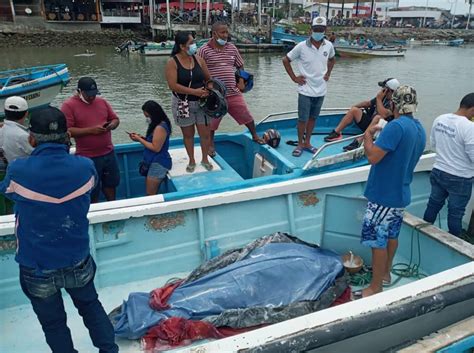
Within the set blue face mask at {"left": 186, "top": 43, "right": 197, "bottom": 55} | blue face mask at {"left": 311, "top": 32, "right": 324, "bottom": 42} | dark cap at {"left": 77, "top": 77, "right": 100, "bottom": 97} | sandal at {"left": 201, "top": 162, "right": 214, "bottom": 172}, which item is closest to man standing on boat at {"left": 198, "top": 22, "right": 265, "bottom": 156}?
sandal at {"left": 201, "top": 162, "right": 214, "bottom": 172}

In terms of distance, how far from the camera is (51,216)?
2.01 meters

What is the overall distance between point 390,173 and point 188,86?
227 centimetres

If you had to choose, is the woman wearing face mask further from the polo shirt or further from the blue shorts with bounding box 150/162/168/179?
the polo shirt

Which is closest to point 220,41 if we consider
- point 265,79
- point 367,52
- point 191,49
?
point 191,49

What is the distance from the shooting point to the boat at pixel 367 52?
31.7 m

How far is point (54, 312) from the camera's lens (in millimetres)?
2199

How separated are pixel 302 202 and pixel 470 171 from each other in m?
1.50

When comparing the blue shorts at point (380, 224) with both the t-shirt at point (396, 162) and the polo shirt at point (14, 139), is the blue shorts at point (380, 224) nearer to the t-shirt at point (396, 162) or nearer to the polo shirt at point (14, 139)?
the t-shirt at point (396, 162)

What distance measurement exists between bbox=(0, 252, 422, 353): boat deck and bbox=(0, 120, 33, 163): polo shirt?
4.71 ft

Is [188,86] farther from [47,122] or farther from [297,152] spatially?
[47,122]

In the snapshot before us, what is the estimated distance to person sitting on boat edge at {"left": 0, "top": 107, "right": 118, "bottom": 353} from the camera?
1964 mm

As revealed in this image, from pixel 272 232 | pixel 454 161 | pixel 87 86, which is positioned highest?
pixel 87 86

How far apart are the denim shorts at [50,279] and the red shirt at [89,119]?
6.78 feet

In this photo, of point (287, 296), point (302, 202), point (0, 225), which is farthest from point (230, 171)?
point (0, 225)
